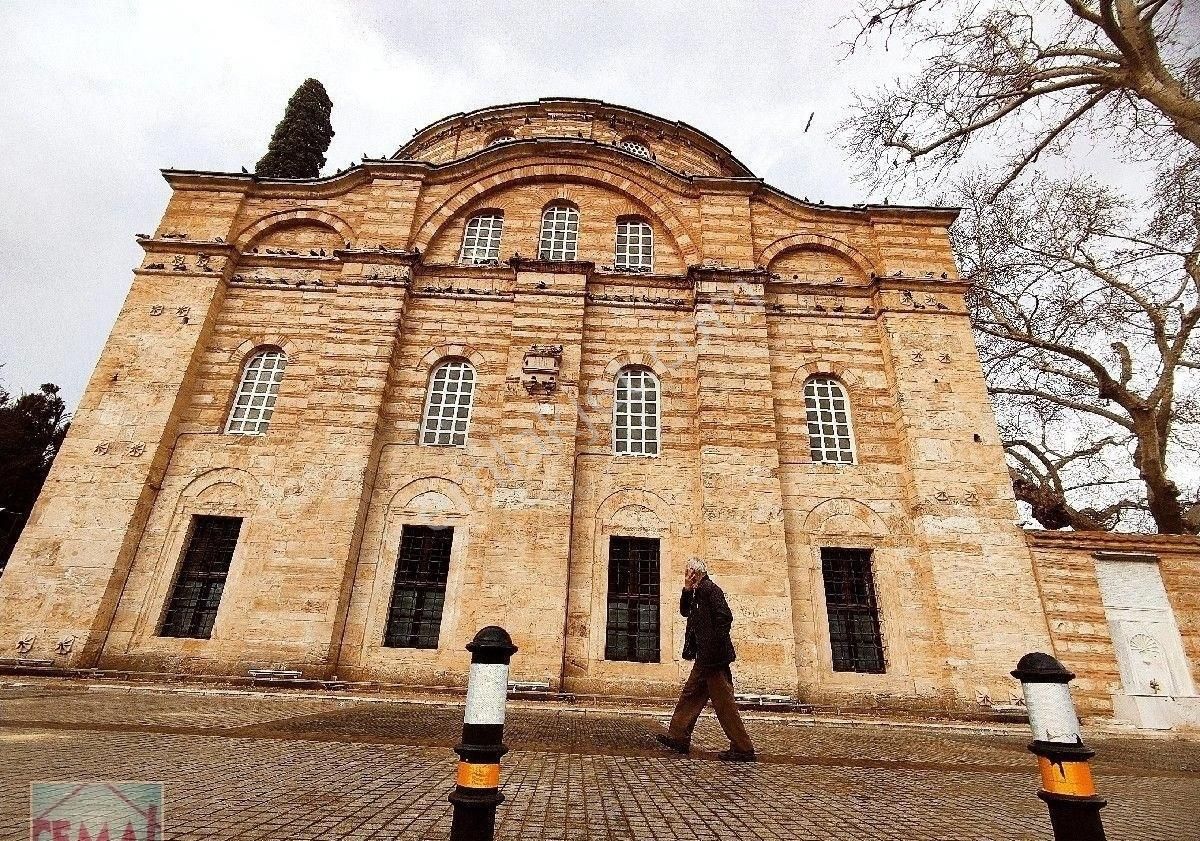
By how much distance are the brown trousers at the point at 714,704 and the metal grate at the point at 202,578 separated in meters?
10.1

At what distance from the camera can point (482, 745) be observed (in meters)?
2.49

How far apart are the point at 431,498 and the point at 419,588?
182 centimetres

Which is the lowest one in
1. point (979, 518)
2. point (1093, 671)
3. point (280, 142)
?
point (1093, 671)

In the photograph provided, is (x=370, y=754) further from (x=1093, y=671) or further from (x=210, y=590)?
(x=1093, y=671)

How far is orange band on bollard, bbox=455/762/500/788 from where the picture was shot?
2.43m

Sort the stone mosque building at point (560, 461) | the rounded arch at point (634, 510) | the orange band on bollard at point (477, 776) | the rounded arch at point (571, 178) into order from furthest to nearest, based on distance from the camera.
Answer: the rounded arch at point (571, 178) → the rounded arch at point (634, 510) → the stone mosque building at point (560, 461) → the orange band on bollard at point (477, 776)

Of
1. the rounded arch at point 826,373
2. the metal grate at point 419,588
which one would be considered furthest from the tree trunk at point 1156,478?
the metal grate at point 419,588

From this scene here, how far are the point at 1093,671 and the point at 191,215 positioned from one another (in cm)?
2205

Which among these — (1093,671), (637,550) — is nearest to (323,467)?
(637,550)

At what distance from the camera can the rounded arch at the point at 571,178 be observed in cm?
1500

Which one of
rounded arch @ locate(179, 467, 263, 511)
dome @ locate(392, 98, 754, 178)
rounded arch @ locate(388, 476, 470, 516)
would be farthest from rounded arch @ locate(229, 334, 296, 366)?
dome @ locate(392, 98, 754, 178)

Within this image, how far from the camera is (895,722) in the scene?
30.8 feet

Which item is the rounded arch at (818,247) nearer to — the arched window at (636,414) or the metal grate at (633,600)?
the arched window at (636,414)

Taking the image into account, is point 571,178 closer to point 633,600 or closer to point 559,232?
point 559,232
